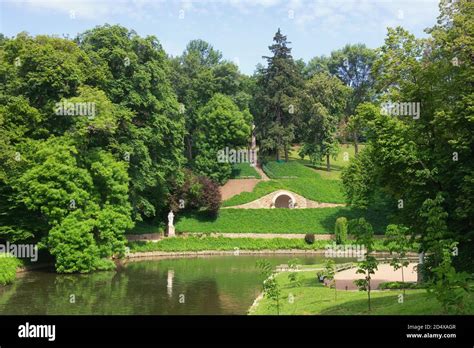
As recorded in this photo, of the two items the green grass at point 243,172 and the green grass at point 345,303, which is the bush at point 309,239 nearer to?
the green grass at point 243,172

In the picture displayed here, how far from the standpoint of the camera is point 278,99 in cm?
6488

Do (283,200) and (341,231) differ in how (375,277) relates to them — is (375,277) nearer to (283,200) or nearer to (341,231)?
(341,231)

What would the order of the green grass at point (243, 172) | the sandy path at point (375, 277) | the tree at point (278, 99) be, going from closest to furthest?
the sandy path at point (375, 277) → the green grass at point (243, 172) → the tree at point (278, 99)

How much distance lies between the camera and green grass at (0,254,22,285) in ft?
95.7

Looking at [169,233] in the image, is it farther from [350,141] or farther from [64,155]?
[350,141]

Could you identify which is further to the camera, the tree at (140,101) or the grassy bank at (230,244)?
the grassy bank at (230,244)

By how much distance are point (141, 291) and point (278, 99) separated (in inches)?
1599

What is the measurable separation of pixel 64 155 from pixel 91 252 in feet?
20.5

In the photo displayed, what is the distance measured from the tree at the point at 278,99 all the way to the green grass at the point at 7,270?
37288mm

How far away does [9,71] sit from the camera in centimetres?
3684

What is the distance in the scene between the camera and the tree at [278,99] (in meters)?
64.2

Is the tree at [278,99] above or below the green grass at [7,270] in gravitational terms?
above

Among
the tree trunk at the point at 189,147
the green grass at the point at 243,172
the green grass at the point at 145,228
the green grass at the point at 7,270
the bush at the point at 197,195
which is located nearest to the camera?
the green grass at the point at 7,270

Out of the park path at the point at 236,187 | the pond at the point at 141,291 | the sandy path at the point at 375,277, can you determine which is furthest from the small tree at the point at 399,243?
the park path at the point at 236,187
